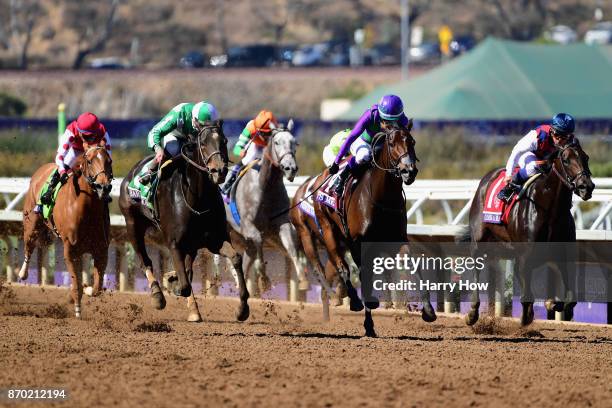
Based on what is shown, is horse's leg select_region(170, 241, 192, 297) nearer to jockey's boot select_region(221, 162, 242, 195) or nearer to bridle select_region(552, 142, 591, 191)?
bridle select_region(552, 142, 591, 191)

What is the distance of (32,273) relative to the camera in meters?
15.9

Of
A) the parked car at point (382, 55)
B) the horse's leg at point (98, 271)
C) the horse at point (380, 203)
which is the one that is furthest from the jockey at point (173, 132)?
the parked car at point (382, 55)

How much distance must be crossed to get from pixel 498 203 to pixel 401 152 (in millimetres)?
1568

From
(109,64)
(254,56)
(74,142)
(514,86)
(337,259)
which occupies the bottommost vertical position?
(337,259)

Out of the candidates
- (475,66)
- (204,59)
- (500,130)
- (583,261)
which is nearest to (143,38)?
(204,59)

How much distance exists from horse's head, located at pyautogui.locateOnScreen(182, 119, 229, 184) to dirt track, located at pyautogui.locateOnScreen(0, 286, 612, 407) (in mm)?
1247

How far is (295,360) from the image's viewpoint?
27.9 ft

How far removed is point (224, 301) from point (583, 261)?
3.79 m

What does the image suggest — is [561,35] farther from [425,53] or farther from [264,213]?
[264,213]

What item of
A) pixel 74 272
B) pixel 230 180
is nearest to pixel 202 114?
pixel 74 272

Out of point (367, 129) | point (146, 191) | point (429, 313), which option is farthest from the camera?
point (146, 191)

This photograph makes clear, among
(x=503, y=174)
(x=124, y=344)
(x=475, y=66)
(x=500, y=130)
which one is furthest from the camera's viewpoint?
(x=475, y=66)

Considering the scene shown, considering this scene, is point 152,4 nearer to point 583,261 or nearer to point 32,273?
point 32,273

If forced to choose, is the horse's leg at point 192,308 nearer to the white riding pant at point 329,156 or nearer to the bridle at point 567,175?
the white riding pant at point 329,156
